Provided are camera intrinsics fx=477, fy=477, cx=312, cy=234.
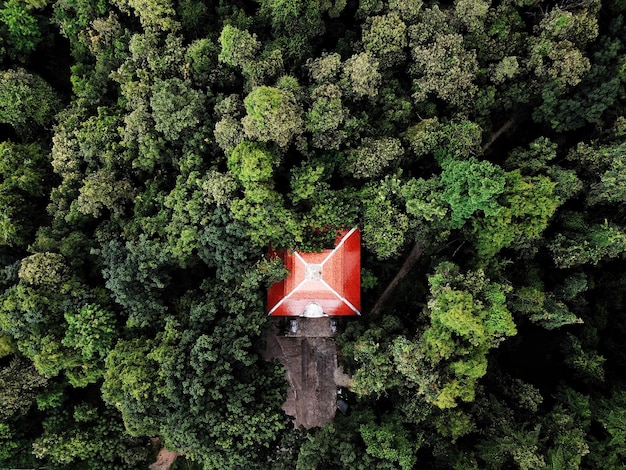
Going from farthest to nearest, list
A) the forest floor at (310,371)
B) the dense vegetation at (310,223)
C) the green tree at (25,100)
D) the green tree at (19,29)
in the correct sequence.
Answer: the forest floor at (310,371) → the green tree at (19,29) → the green tree at (25,100) → the dense vegetation at (310,223)

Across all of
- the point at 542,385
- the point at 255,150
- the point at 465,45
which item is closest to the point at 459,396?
the point at 542,385

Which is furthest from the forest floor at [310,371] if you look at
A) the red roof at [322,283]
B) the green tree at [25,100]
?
the green tree at [25,100]

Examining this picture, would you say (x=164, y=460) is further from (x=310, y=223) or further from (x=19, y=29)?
(x=19, y=29)

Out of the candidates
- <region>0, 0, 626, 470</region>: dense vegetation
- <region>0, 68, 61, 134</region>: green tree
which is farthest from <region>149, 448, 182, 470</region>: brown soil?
<region>0, 68, 61, 134</region>: green tree

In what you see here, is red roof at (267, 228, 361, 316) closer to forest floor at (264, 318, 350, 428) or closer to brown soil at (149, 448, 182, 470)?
forest floor at (264, 318, 350, 428)

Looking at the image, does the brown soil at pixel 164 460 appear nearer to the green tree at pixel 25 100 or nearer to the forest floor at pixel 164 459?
the forest floor at pixel 164 459

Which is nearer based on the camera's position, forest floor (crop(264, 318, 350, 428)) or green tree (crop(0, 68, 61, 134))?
green tree (crop(0, 68, 61, 134))

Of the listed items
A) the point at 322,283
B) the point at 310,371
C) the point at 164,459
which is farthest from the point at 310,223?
the point at 164,459
